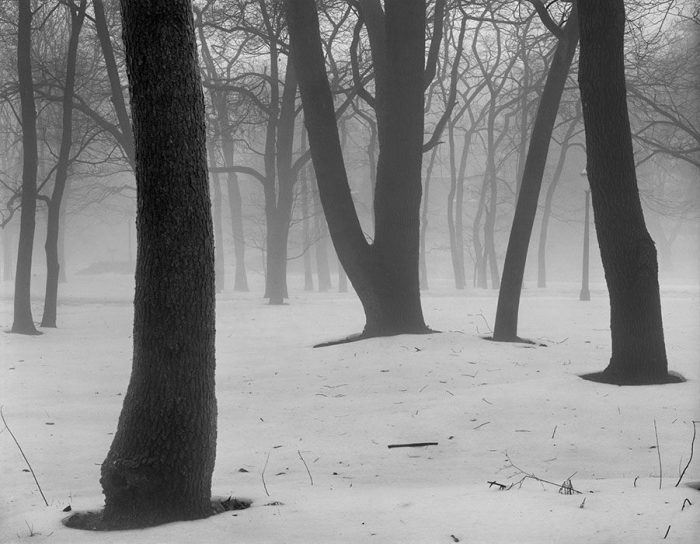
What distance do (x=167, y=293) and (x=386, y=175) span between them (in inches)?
266

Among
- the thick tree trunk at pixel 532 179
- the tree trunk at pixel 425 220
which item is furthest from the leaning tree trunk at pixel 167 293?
the tree trunk at pixel 425 220

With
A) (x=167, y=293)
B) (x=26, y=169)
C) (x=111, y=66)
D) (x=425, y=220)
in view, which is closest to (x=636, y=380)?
(x=167, y=293)

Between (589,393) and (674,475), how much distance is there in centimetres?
186

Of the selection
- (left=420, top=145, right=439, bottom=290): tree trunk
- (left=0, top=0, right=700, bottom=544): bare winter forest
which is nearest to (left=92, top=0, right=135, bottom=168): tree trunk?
(left=0, top=0, right=700, bottom=544): bare winter forest

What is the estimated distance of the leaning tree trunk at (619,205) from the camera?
7.64 m

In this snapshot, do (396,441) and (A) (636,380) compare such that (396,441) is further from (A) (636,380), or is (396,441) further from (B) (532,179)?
(B) (532,179)

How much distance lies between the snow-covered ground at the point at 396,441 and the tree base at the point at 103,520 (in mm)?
92

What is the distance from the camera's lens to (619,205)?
7.73 meters

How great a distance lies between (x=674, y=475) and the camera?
5324 millimetres

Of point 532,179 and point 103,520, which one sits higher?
point 532,179

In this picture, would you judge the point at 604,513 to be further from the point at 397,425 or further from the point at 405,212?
the point at 405,212

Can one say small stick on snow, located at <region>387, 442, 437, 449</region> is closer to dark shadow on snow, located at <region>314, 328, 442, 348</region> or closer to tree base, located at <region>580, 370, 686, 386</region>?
tree base, located at <region>580, 370, 686, 386</region>

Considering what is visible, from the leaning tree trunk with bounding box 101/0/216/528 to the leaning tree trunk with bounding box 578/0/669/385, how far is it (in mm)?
4629

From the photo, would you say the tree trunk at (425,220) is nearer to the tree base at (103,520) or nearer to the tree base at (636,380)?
the tree base at (636,380)
